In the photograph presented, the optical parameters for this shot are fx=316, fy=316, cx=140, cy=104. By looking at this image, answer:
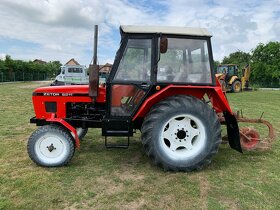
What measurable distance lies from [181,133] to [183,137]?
2.9 inches

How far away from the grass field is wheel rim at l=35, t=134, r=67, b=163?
0.55 ft

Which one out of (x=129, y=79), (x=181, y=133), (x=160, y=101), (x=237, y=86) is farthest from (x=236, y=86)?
(x=129, y=79)

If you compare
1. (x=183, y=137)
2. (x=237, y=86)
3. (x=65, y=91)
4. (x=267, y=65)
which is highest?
(x=267, y=65)

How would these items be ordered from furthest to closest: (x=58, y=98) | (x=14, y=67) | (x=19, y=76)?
(x=19, y=76) → (x=14, y=67) → (x=58, y=98)

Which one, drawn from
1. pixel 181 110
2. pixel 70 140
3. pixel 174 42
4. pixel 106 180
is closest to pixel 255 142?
pixel 181 110

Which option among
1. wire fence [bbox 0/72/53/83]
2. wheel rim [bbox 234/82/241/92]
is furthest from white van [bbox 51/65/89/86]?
wire fence [bbox 0/72/53/83]

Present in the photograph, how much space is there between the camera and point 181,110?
4.65 meters

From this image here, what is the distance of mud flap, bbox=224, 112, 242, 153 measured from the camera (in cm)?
515

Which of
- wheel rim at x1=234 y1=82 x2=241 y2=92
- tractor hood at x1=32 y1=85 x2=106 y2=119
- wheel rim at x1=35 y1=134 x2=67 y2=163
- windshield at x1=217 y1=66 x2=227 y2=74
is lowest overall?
wheel rim at x1=35 y1=134 x2=67 y2=163

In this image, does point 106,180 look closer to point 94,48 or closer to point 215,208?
point 215,208

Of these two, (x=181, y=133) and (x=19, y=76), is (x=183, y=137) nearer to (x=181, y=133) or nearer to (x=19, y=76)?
(x=181, y=133)

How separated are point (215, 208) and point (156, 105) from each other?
5.74 feet

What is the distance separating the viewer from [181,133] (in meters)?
4.87

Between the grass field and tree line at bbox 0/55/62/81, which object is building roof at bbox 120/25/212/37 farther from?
tree line at bbox 0/55/62/81
